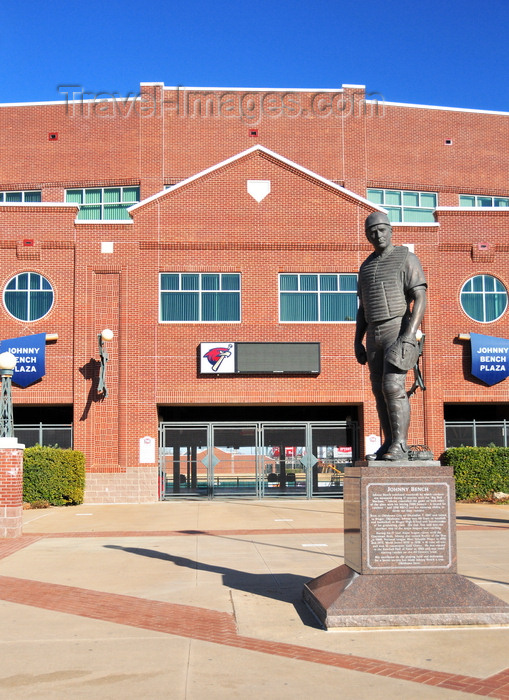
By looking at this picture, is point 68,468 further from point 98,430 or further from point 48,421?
point 48,421

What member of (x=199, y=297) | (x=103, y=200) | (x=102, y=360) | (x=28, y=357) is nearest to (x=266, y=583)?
(x=102, y=360)

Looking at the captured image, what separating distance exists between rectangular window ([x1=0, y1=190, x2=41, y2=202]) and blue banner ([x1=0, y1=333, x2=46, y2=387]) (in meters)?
9.79

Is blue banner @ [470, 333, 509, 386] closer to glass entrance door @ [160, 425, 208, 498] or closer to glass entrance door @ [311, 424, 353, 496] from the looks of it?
glass entrance door @ [311, 424, 353, 496]

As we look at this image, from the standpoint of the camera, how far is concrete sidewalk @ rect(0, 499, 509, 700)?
19.9 ft

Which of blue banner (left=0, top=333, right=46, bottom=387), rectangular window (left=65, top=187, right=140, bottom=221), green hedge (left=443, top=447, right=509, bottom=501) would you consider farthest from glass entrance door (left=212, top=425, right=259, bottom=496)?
rectangular window (left=65, top=187, right=140, bottom=221)

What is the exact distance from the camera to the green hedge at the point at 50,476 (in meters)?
21.9

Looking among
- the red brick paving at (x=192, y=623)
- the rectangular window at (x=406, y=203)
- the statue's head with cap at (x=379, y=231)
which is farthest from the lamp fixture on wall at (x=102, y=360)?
the statue's head with cap at (x=379, y=231)

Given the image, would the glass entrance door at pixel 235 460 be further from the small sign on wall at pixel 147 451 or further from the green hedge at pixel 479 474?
the green hedge at pixel 479 474

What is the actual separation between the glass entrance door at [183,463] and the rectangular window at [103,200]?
1035 cm

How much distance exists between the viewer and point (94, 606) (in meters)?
8.84

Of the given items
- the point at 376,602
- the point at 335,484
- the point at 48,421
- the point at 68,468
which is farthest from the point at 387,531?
the point at 48,421

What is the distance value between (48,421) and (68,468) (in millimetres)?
5003

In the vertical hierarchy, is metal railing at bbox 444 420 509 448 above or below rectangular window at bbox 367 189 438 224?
below

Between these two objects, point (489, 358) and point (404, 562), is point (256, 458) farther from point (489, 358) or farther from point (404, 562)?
point (404, 562)
